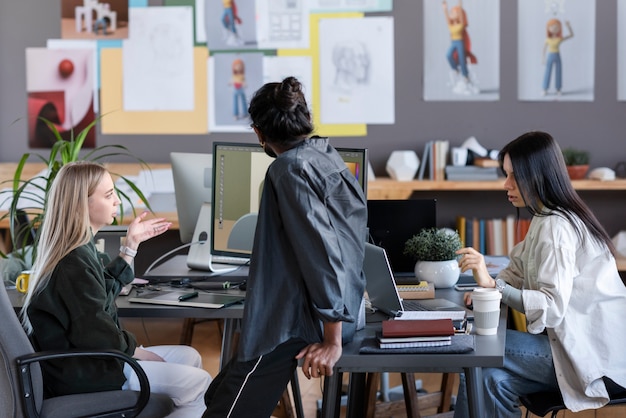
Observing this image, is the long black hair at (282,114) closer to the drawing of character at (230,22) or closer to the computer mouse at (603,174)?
the drawing of character at (230,22)

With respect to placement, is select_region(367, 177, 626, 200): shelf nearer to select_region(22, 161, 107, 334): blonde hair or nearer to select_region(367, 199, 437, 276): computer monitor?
select_region(367, 199, 437, 276): computer monitor

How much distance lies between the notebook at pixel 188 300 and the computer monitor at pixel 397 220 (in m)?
0.61

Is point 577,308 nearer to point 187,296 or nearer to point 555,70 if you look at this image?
point 187,296

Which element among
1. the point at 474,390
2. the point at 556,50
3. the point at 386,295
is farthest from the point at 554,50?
the point at 474,390

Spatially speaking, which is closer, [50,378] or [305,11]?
[50,378]

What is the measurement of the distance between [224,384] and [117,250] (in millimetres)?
1192

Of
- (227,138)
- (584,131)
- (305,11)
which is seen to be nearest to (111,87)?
(227,138)

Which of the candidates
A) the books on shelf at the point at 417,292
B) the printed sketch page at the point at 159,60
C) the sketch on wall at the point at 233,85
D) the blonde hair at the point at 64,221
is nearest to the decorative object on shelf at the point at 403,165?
the sketch on wall at the point at 233,85

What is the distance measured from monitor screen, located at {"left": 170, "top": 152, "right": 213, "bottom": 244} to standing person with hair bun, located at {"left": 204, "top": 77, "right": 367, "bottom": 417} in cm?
121

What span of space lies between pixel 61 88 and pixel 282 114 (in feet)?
11.2

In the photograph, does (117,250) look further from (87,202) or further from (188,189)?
(87,202)

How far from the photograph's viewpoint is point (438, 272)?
2.95 metres

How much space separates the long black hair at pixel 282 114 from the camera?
6.97ft

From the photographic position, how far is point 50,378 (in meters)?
2.41
